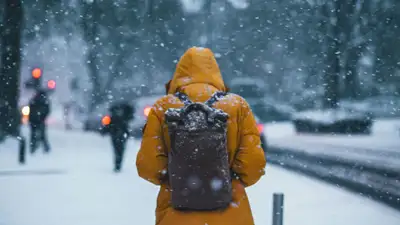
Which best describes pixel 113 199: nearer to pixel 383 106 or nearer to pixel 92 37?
pixel 92 37

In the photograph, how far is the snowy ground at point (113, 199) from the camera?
8.00m

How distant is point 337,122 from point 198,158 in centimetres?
2778

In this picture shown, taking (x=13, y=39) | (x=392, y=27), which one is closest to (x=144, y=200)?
(x=13, y=39)

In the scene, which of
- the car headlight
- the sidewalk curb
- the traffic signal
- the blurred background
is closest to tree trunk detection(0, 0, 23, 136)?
the blurred background

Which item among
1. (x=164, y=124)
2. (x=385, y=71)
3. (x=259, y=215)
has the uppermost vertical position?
(x=385, y=71)

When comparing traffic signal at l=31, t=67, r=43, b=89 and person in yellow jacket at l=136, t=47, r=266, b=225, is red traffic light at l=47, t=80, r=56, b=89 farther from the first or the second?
person in yellow jacket at l=136, t=47, r=266, b=225

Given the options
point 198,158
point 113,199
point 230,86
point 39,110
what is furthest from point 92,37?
point 198,158

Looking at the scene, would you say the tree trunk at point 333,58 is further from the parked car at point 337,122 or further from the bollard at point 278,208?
the bollard at point 278,208

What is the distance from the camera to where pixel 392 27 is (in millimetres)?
29828

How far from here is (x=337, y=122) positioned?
98.4ft

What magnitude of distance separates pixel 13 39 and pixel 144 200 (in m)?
11.6

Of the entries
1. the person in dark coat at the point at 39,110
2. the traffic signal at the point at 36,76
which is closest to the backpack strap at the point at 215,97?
the person in dark coat at the point at 39,110

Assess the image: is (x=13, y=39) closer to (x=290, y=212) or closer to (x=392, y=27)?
(x=290, y=212)

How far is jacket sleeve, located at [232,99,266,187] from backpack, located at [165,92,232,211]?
0.12m
